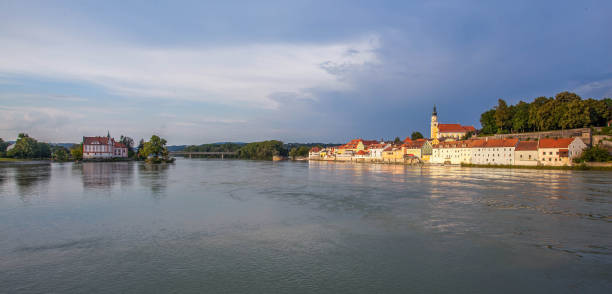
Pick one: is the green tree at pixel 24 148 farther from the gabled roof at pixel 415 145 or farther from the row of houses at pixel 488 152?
the gabled roof at pixel 415 145

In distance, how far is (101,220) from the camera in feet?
34.0

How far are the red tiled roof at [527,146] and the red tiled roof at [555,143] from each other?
2.89 ft

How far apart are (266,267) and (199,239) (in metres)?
2.64

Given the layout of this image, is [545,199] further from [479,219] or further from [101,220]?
[101,220]

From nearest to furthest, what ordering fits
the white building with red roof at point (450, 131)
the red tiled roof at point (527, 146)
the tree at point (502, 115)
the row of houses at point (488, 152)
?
the row of houses at point (488, 152)
the red tiled roof at point (527, 146)
the tree at point (502, 115)
the white building with red roof at point (450, 131)

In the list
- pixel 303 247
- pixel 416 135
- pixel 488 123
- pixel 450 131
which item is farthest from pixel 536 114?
pixel 303 247

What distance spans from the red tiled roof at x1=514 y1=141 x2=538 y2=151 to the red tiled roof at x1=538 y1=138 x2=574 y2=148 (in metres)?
0.88

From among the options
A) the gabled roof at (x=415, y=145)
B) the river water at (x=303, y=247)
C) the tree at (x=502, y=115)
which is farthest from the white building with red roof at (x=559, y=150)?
the river water at (x=303, y=247)

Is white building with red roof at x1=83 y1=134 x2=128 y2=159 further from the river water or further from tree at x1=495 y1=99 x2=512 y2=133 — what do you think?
tree at x1=495 y1=99 x2=512 y2=133

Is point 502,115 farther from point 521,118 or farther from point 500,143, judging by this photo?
point 500,143

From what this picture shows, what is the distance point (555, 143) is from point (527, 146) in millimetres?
3298

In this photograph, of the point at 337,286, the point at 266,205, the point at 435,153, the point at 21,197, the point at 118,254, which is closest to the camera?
the point at 337,286

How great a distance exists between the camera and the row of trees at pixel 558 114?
36.7 metres

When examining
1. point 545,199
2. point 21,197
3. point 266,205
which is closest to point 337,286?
point 266,205
